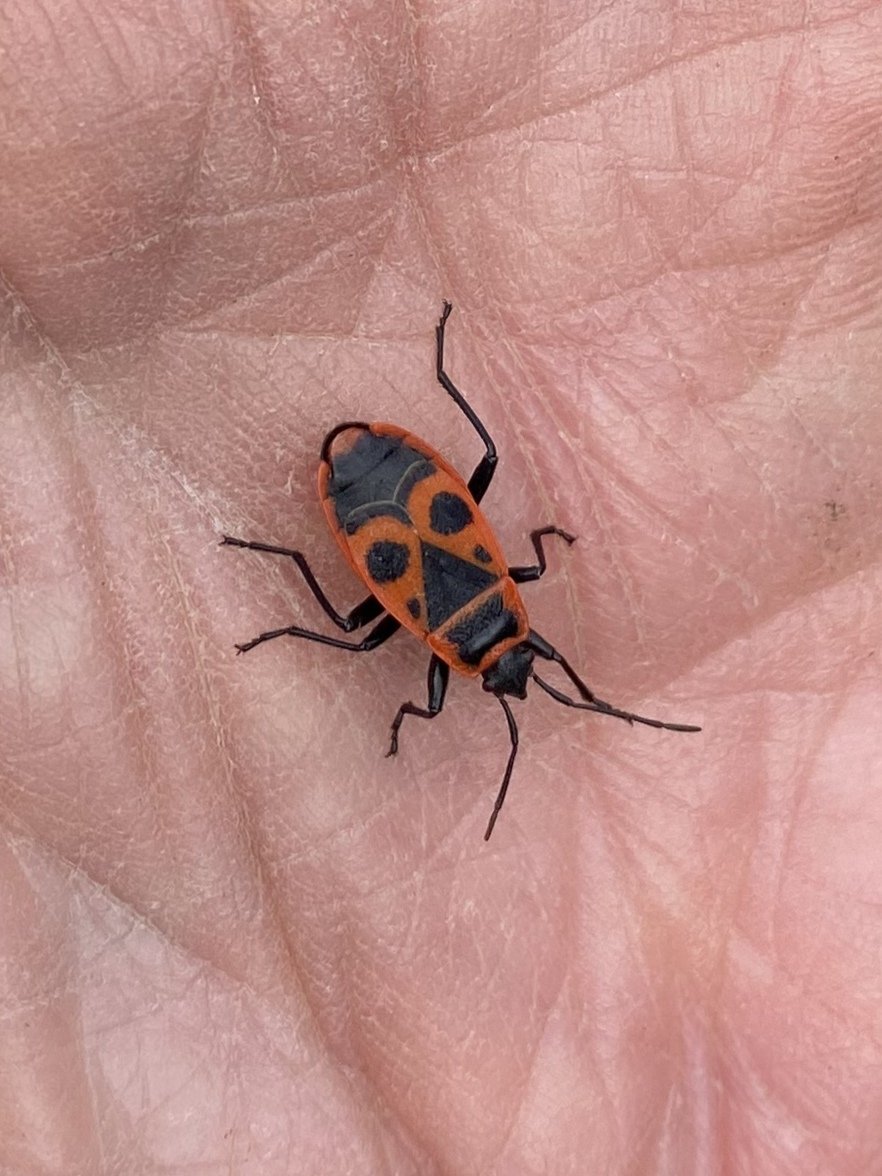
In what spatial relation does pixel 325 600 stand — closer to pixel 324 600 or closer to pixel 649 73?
pixel 324 600

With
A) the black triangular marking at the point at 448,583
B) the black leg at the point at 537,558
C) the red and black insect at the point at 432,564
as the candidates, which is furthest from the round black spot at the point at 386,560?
the black leg at the point at 537,558

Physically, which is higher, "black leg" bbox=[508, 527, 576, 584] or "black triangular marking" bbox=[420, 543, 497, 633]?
"black triangular marking" bbox=[420, 543, 497, 633]

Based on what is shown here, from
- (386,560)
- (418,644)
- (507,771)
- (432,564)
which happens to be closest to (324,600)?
(386,560)

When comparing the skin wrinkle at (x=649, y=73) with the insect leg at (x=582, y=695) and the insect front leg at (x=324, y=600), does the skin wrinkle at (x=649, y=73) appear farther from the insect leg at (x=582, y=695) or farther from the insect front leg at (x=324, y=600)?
the insect leg at (x=582, y=695)

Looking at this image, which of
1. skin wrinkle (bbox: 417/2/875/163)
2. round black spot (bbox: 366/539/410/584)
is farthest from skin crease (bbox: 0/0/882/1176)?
round black spot (bbox: 366/539/410/584)

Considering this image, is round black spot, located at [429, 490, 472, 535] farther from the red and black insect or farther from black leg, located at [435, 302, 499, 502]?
black leg, located at [435, 302, 499, 502]

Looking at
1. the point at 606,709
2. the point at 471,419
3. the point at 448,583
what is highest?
the point at 471,419
